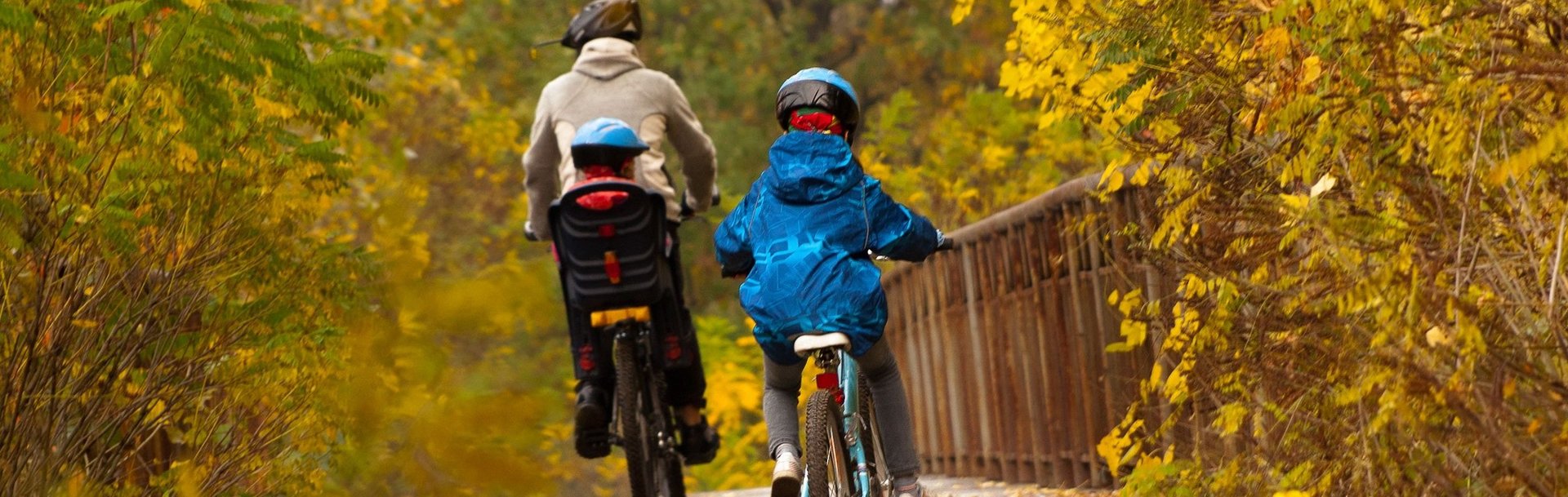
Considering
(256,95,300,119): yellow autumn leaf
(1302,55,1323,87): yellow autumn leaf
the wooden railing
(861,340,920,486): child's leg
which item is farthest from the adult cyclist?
(1302,55,1323,87): yellow autumn leaf

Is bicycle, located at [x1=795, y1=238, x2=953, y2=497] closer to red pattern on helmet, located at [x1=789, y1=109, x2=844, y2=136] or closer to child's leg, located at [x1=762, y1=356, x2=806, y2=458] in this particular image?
child's leg, located at [x1=762, y1=356, x2=806, y2=458]

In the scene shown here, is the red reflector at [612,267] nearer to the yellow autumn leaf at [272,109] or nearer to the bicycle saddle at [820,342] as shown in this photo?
the yellow autumn leaf at [272,109]

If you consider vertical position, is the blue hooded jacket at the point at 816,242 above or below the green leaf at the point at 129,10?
below

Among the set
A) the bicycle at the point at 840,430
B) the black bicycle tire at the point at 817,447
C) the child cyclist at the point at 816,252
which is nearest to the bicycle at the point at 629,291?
the child cyclist at the point at 816,252

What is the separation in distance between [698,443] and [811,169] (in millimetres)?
2444

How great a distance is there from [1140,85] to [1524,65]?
5.57ft

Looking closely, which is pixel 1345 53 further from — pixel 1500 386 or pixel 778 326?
pixel 778 326

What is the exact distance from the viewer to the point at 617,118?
8086 mm

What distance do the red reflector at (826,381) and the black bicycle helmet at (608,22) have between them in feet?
10.1

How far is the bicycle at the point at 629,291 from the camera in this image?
24.1ft

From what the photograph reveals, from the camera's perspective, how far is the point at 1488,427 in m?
3.88

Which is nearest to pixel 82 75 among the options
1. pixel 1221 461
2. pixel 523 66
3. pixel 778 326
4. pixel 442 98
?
pixel 778 326

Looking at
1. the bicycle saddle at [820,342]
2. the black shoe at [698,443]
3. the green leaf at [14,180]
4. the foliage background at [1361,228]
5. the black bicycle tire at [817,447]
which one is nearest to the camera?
the foliage background at [1361,228]

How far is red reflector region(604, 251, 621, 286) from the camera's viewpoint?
24.3 ft
